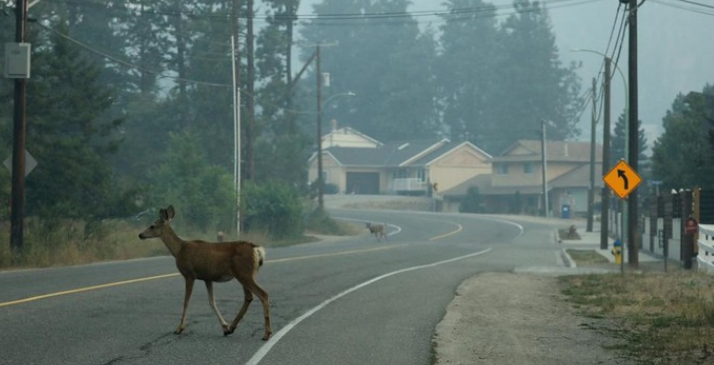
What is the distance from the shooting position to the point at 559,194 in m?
110

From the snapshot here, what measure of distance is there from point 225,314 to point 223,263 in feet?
10.9

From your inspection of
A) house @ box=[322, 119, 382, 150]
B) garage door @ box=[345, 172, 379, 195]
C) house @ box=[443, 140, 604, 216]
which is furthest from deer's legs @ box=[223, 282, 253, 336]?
house @ box=[322, 119, 382, 150]

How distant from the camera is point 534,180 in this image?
11406cm

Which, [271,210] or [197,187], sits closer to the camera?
[197,187]

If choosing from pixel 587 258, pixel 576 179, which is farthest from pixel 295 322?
pixel 576 179

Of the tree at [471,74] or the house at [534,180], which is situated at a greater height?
the tree at [471,74]

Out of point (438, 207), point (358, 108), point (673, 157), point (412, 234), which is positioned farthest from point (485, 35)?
point (673, 157)

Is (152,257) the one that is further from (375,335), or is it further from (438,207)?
(438,207)

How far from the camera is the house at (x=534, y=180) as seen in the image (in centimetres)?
10912

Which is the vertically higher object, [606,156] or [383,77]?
[383,77]

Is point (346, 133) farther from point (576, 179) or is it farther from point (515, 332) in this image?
point (515, 332)

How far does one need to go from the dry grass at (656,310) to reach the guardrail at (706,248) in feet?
5.77

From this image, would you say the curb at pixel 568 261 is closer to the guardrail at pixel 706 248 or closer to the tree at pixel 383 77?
the guardrail at pixel 706 248

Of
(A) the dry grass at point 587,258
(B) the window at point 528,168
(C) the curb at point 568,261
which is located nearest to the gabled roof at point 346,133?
(B) the window at point 528,168
